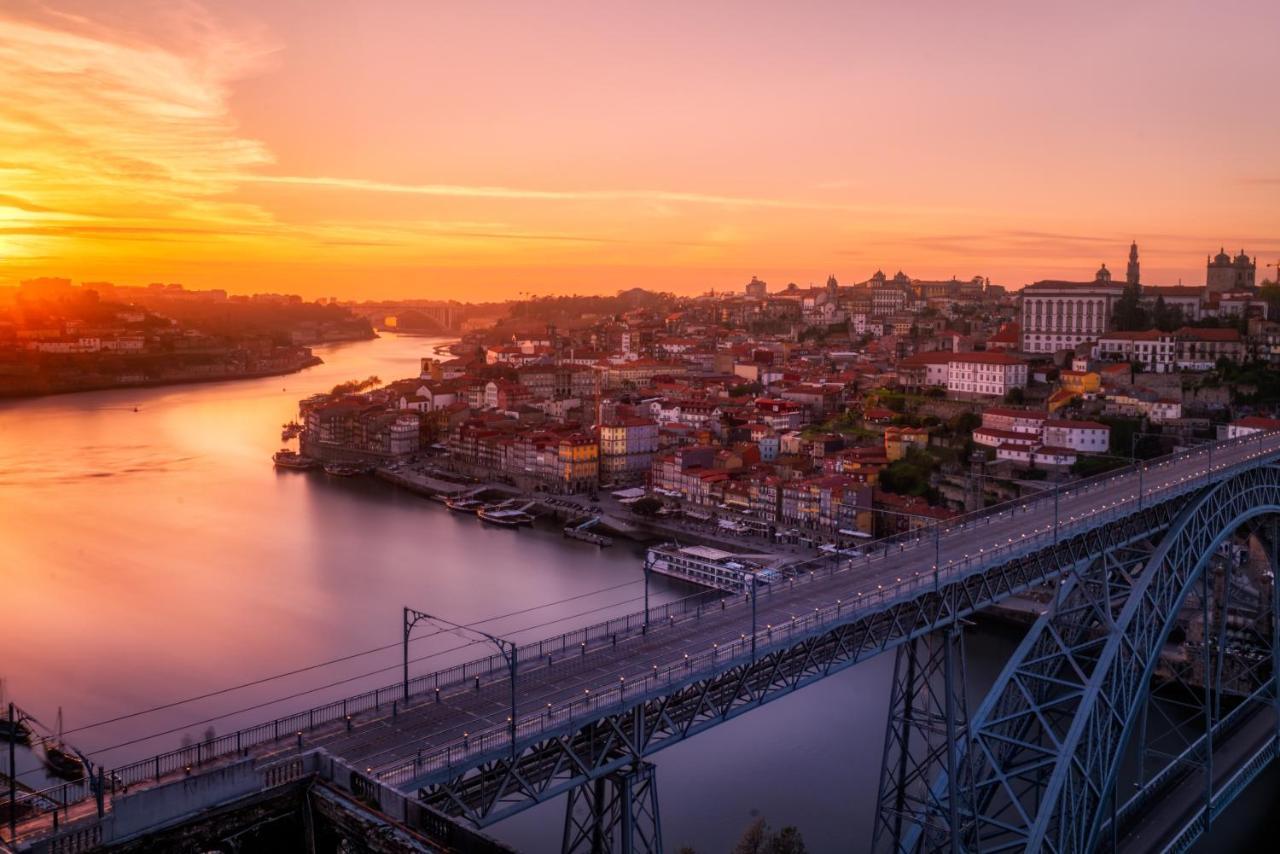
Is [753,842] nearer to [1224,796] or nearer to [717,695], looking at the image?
[717,695]

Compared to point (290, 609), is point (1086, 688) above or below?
above

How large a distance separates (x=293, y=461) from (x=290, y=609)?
10.6 m

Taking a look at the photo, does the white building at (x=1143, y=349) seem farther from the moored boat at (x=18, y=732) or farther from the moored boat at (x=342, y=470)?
the moored boat at (x=18, y=732)

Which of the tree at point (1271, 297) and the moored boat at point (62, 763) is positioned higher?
the tree at point (1271, 297)

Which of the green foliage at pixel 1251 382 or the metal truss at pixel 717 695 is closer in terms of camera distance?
the metal truss at pixel 717 695

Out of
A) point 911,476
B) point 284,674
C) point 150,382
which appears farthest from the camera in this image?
point 150,382

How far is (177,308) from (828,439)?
69477 millimetres

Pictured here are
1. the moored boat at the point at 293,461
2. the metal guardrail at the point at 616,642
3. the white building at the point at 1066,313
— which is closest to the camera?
the metal guardrail at the point at 616,642

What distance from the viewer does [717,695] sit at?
15.6ft

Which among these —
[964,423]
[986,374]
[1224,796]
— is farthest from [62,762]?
[986,374]

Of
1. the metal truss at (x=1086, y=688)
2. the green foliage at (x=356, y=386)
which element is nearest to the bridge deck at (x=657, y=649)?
the metal truss at (x=1086, y=688)

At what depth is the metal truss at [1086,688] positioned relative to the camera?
5605 mm

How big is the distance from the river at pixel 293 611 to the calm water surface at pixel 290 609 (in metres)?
0.03

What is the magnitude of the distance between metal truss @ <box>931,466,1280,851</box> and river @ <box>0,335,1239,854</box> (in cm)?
129
